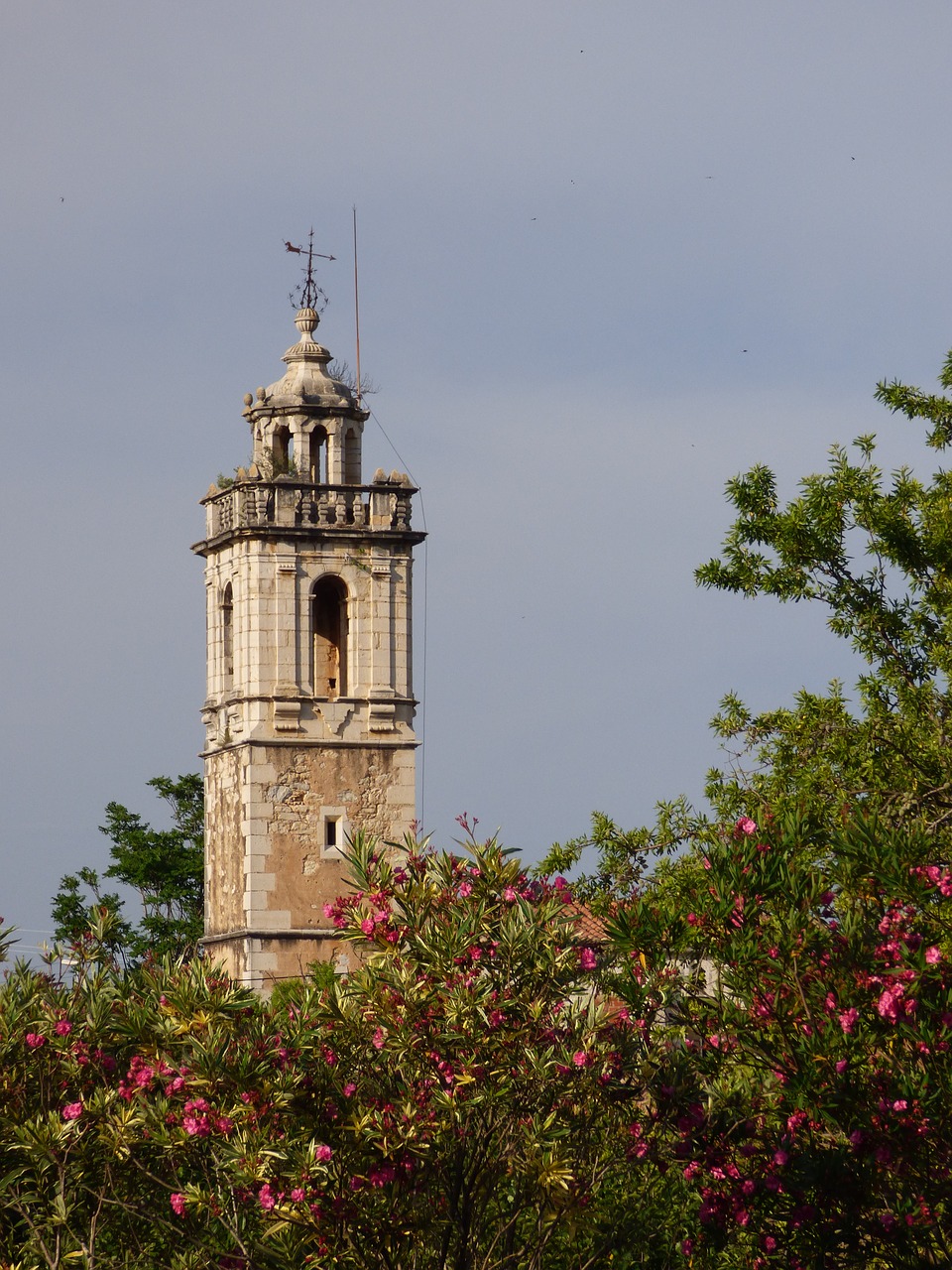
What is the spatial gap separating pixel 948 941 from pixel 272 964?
28799 mm

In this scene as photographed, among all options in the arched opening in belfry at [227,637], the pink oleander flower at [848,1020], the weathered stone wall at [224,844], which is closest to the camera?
the pink oleander flower at [848,1020]

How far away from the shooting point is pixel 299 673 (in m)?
44.7

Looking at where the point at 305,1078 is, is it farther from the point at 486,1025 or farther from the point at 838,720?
the point at 838,720

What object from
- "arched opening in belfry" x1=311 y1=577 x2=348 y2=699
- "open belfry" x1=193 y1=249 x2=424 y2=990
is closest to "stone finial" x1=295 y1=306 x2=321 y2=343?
"open belfry" x1=193 y1=249 x2=424 y2=990

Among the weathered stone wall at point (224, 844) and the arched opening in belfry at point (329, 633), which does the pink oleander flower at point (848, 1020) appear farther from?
the arched opening in belfry at point (329, 633)

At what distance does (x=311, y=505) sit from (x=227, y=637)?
3.02 m

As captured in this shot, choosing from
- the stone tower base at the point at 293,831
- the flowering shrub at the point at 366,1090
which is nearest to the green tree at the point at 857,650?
the flowering shrub at the point at 366,1090

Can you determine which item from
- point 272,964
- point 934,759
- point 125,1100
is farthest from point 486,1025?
point 272,964

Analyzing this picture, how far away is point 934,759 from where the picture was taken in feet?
62.3

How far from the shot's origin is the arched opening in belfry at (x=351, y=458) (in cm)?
4582

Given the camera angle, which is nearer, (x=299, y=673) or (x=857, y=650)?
(x=857, y=650)

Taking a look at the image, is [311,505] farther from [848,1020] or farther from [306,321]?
[848,1020]

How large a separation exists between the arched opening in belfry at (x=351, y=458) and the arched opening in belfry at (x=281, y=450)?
1017 mm

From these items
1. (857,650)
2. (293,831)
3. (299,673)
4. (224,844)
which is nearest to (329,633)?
(299,673)
